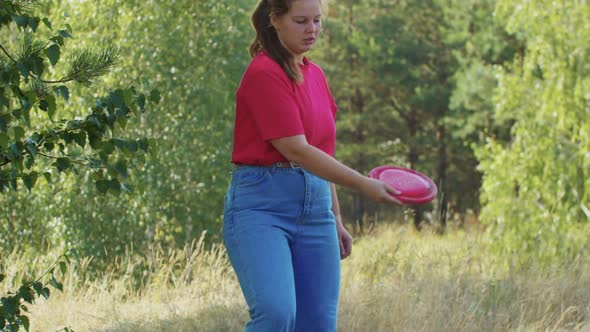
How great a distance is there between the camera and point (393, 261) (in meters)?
6.26

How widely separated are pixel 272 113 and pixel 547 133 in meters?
8.64

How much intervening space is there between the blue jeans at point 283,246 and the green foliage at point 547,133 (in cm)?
711

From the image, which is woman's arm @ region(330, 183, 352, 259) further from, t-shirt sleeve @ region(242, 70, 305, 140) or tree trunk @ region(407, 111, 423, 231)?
tree trunk @ region(407, 111, 423, 231)

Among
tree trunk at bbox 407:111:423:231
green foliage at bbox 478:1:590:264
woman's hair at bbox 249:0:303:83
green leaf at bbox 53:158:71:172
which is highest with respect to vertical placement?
woman's hair at bbox 249:0:303:83

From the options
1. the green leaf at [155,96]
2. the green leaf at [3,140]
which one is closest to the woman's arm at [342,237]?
the green leaf at [155,96]

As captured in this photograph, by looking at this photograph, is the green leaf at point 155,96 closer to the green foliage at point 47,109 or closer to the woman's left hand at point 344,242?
the green foliage at point 47,109

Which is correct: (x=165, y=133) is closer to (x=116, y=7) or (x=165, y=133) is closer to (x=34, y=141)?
(x=116, y=7)

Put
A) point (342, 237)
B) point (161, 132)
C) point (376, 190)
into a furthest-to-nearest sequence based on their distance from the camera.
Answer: point (161, 132) < point (342, 237) < point (376, 190)

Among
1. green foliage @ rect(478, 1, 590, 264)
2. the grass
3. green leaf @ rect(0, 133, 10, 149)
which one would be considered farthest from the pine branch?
green foliage @ rect(478, 1, 590, 264)

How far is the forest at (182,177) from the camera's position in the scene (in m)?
3.10

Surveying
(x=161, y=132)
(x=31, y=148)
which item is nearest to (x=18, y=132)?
(x=31, y=148)

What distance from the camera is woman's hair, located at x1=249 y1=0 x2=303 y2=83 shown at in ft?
9.76

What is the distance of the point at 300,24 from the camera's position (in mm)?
3016

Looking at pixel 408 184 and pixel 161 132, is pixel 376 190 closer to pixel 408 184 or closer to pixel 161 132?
pixel 408 184
